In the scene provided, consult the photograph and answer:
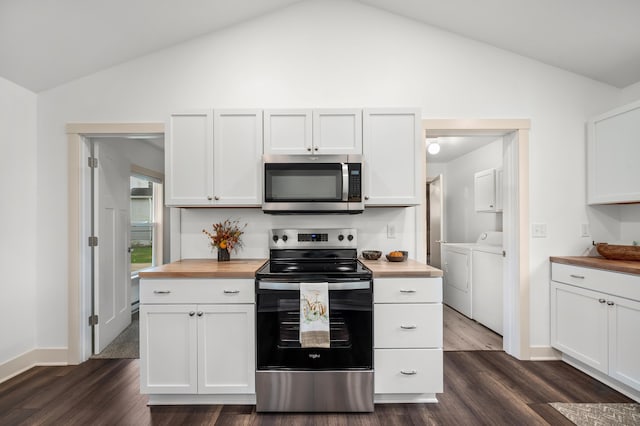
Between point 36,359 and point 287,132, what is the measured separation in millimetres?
2939

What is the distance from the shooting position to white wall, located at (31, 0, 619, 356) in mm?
2678

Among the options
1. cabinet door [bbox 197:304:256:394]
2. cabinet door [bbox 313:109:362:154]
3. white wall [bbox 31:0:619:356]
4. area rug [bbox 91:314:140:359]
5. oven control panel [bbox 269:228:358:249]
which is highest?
white wall [bbox 31:0:619:356]

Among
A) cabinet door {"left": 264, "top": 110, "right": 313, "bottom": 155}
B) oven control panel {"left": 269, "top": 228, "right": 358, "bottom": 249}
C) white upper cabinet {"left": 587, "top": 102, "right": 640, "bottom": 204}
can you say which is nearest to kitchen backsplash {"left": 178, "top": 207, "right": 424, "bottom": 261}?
oven control panel {"left": 269, "top": 228, "right": 358, "bottom": 249}

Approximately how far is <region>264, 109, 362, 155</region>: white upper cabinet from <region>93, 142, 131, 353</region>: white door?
1.82 meters

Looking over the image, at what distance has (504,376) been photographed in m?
2.40

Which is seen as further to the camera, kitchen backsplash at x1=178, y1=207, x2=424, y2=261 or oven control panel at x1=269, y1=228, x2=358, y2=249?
kitchen backsplash at x1=178, y1=207, x2=424, y2=261

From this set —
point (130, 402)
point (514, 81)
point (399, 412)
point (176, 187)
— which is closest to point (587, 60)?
point (514, 81)

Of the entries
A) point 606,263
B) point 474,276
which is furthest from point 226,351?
point 474,276

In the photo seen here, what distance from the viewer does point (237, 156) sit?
2.36m

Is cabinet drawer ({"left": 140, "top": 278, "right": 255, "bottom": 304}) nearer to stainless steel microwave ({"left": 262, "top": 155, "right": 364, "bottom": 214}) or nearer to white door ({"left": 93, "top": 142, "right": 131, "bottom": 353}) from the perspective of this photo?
stainless steel microwave ({"left": 262, "top": 155, "right": 364, "bottom": 214})

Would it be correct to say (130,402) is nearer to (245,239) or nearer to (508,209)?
(245,239)

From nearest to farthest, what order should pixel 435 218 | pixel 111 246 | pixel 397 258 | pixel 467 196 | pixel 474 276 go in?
pixel 397 258
pixel 111 246
pixel 474 276
pixel 467 196
pixel 435 218

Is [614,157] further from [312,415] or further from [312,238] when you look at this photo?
[312,415]

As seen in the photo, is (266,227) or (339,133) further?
(266,227)
